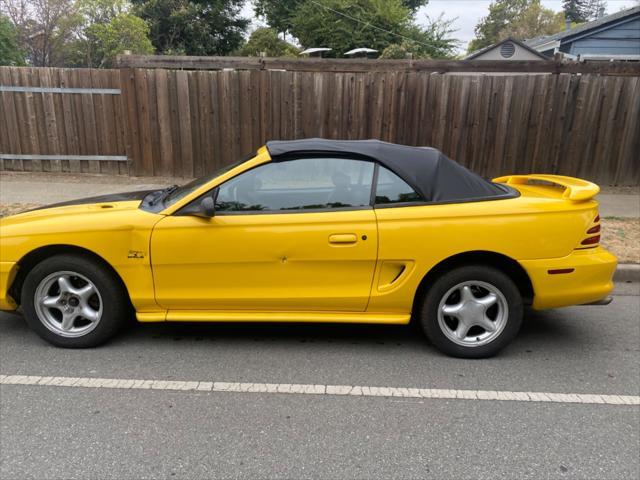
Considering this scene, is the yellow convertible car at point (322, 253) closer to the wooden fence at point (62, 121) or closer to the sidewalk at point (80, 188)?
the sidewalk at point (80, 188)

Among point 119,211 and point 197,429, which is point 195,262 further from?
point 197,429

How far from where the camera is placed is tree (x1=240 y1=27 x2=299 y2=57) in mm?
27987

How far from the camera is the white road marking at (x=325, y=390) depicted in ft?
10.2

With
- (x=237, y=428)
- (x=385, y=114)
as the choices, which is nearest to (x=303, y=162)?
(x=237, y=428)

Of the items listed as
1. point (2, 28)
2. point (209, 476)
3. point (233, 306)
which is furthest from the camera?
point (2, 28)

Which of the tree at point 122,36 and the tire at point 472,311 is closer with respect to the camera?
the tire at point 472,311

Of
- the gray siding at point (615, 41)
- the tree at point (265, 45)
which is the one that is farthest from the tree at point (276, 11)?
the gray siding at point (615, 41)

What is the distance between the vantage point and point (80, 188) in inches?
337

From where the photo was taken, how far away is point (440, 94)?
28.8 feet

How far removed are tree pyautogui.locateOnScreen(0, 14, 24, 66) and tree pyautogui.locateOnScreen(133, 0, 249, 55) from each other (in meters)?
9.92

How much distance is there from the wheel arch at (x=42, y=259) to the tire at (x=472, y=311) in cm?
229

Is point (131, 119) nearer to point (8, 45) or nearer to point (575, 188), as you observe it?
point (575, 188)

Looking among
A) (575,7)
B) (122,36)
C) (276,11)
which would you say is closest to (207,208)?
(122,36)

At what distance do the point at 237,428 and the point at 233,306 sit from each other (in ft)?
3.44
